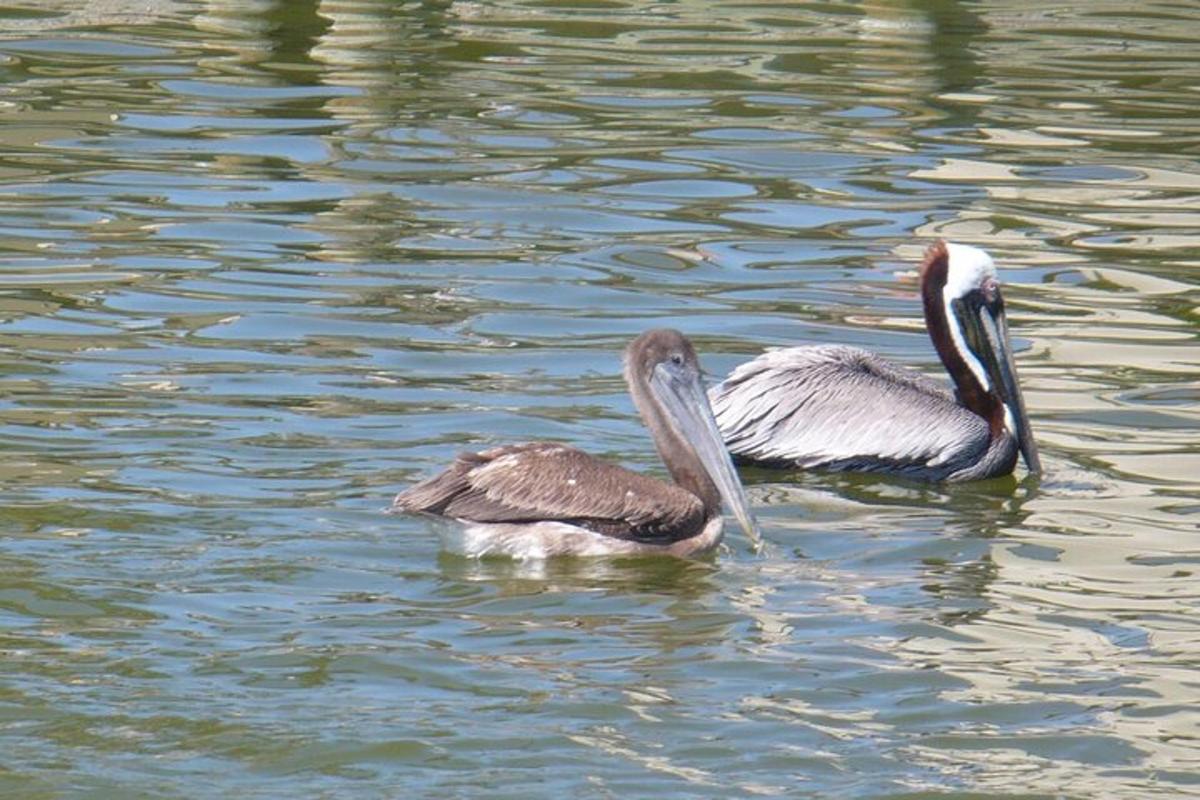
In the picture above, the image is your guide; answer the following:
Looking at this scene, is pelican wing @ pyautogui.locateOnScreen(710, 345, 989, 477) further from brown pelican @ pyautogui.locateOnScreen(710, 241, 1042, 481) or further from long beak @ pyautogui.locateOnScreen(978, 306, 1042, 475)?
long beak @ pyautogui.locateOnScreen(978, 306, 1042, 475)

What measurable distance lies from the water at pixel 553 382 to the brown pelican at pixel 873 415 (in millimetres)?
105

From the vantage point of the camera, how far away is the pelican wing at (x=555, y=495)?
275 inches

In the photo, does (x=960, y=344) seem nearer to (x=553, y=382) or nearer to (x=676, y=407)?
(x=553, y=382)

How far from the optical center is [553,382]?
355 inches

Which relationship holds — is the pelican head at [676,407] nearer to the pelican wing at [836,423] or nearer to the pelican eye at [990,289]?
the pelican wing at [836,423]

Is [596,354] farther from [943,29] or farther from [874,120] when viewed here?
[943,29]

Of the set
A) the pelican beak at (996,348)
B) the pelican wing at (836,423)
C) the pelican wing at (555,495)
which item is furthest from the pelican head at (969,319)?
the pelican wing at (555,495)

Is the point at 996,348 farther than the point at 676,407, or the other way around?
the point at 996,348

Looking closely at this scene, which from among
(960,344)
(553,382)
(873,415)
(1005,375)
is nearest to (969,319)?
(960,344)

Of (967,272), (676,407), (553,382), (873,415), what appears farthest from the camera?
(553,382)

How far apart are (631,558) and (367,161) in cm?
573

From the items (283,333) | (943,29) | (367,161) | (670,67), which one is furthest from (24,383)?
(943,29)

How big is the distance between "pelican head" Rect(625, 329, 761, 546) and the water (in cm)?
26

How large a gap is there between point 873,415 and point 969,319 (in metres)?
0.58
